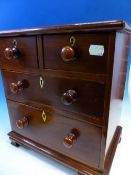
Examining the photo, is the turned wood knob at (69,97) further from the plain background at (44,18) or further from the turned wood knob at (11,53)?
the plain background at (44,18)

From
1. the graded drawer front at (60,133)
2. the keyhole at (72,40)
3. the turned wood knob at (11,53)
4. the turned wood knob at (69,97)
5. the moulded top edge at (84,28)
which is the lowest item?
the graded drawer front at (60,133)

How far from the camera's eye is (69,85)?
25.5 inches

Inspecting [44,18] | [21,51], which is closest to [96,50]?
[21,51]

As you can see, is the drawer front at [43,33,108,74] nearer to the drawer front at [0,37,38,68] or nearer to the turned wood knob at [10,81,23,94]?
the drawer front at [0,37,38,68]

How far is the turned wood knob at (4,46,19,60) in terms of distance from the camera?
0.69 m

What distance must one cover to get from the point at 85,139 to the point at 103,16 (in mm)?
782

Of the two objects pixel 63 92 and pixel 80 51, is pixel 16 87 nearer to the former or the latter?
pixel 63 92

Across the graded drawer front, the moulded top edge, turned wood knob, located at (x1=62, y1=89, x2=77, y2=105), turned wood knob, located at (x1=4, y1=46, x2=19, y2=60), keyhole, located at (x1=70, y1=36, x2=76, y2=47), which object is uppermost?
the moulded top edge

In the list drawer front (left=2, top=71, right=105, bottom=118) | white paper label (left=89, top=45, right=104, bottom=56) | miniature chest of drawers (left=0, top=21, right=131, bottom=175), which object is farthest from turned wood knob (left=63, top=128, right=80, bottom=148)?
white paper label (left=89, top=45, right=104, bottom=56)

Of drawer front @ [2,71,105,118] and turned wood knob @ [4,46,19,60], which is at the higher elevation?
turned wood knob @ [4,46,19,60]

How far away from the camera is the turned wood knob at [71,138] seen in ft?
2.22

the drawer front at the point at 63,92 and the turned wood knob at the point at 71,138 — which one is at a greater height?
the drawer front at the point at 63,92

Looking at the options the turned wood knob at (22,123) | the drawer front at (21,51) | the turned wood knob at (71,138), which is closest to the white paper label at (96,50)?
the drawer front at (21,51)

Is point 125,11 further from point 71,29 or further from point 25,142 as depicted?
point 25,142
